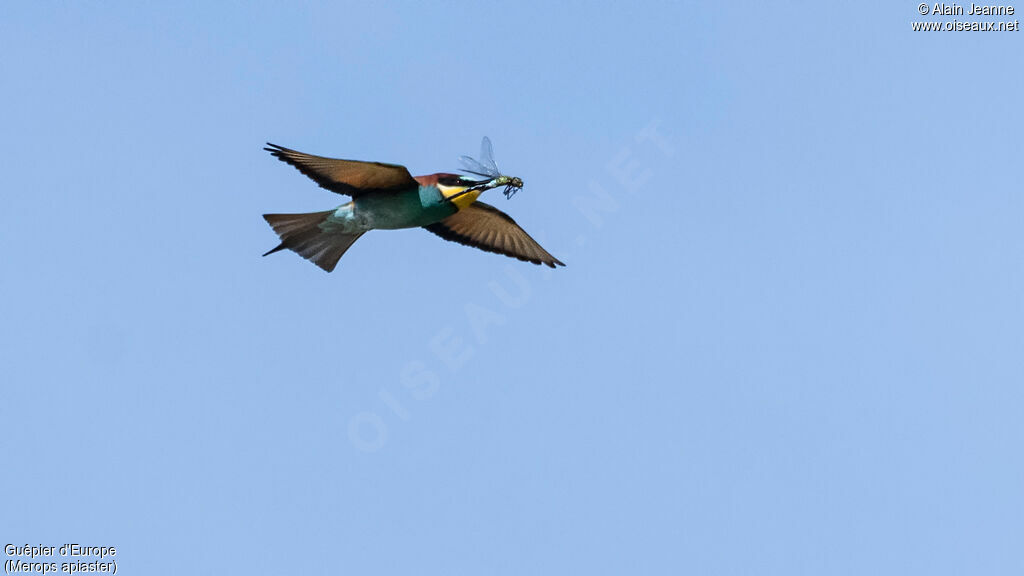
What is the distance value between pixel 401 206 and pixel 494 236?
1.31m

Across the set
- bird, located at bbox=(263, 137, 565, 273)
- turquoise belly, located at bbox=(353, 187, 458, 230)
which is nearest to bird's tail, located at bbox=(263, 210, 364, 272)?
bird, located at bbox=(263, 137, 565, 273)

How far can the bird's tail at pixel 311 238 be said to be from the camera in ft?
30.4

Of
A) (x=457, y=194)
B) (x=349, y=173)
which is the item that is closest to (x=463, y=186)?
(x=457, y=194)

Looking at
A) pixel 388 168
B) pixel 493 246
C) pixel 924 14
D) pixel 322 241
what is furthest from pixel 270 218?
pixel 924 14

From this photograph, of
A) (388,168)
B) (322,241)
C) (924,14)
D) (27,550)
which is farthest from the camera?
(924,14)

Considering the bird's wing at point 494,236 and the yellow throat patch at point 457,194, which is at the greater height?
the bird's wing at point 494,236

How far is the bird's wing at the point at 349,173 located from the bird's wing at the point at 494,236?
114 cm

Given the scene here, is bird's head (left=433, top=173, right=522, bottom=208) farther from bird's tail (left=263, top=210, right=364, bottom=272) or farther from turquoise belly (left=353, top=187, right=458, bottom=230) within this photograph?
bird's tail (left=263, top=210, right=364, bottom=272)

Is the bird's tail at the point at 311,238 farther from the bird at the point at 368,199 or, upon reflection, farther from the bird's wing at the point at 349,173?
the bird's wing at the point at 349,173

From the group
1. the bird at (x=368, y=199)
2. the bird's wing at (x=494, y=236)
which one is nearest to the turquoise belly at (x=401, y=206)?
the bird at (x=368, y=199)

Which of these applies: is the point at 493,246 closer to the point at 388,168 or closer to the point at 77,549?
the point at 388,168

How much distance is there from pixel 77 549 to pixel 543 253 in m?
4.29

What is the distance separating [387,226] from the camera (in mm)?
9250

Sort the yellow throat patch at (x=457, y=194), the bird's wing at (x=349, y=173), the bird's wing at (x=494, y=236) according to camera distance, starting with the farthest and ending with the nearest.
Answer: the bird's wing at (x=494, y=236), the yellow throat patch at (x=457, y=194), the bird's wing at (x=349, y=173)
